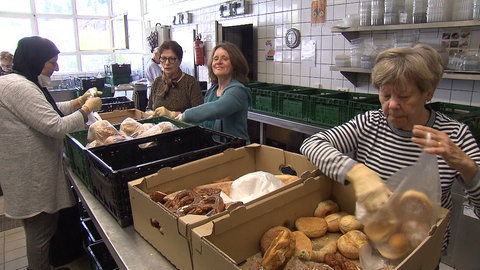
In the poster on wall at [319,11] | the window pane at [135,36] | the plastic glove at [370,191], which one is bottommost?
the plastic glove at [370,191]

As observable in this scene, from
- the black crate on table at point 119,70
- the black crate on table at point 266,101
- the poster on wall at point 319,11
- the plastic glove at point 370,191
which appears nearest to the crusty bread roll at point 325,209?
the plastic glove at point 370,191

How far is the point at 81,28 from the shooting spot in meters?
7.70

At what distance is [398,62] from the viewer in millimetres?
1064

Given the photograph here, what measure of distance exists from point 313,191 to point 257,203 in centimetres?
29

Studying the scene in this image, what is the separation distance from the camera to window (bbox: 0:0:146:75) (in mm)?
6957

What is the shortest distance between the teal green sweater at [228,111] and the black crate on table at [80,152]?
10 cm

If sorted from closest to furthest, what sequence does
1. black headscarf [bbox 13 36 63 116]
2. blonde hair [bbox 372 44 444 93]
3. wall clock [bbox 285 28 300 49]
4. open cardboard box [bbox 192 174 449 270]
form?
Answer: open cardboard box [bbox 192 174 449 270] → blonde hair [bbox 372 44 444 93] → black headscarf [bbox 13 36 63 116] → wall clock [bbox 285 28 300 49]

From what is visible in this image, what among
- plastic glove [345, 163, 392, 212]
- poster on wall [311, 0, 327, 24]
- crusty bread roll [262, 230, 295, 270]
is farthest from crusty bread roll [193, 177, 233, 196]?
poster on wall [311, 0, 327, 24]

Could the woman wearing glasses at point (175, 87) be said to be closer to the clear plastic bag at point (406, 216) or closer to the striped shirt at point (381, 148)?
the striped shirt at point (381, 148)

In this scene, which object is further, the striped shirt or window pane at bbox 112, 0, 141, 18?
window pane at bbox 112, 0, 141, 18

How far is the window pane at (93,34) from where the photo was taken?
7.73 m

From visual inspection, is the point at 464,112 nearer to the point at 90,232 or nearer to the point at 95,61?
the point at 90,232

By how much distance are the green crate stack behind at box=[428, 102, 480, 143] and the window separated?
6424 mm

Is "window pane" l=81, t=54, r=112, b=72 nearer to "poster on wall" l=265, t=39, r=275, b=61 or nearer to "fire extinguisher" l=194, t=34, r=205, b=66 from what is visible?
"fire extinguisher" l=194, t=34, r=205, b=66
